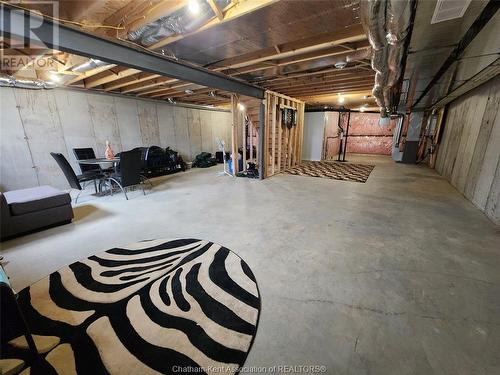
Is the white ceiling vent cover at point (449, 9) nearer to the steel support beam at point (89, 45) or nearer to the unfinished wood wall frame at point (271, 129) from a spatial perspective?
the steel support beam at point (89, 45)

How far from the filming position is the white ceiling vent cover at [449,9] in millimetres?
1450

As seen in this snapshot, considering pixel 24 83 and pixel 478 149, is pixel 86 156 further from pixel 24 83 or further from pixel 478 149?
pixel 478 149

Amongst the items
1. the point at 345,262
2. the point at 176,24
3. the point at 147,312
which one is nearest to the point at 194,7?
the point at 176,24

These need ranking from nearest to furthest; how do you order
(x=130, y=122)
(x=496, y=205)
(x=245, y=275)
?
(x=245, y=275), (x=496, y=205), (x=130, y=122)

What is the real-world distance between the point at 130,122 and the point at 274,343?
6.81 meters

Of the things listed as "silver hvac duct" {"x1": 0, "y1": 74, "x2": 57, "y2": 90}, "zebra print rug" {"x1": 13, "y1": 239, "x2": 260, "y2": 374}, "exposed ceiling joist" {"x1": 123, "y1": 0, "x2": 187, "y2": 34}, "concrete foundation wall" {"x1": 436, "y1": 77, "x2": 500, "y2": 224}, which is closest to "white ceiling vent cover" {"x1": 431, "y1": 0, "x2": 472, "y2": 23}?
"exposed ceiling joist" {"x1": 123, "y1": 0, "x2": 187, "y2": 34}

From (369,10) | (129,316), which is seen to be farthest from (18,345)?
(369,10)

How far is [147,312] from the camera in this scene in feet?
5.22

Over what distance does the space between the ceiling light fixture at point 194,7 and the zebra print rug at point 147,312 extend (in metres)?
2.33

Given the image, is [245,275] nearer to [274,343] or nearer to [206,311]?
[206,311]

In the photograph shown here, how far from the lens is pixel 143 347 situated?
133cm

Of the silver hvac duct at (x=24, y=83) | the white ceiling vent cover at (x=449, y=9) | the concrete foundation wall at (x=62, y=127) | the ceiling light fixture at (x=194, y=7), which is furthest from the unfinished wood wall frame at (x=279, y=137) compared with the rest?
the silver hvac duct at (x=24, y=83)

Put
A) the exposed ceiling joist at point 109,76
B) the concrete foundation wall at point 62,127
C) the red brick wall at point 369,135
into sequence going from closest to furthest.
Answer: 1. the exposed ceiling joist at point 109,76
2. the concrete foundation wall at point 62,127
3. the red brick wall at point 369,135

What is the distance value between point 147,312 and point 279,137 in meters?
5.51
